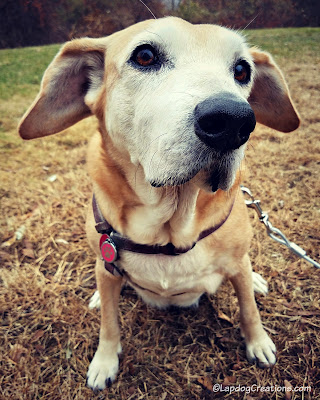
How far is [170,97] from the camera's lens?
4.08 feet

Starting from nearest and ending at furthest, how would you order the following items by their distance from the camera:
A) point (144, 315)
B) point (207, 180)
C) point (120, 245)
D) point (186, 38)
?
point (207, 180)
point (186, 38)
point (120, 245)
point (144, 315)

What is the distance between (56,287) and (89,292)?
29 centimetres

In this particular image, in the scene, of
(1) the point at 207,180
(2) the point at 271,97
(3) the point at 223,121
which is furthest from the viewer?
(2) the point at 271,97

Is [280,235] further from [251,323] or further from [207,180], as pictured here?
[207,180]

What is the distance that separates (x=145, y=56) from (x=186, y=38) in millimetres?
216

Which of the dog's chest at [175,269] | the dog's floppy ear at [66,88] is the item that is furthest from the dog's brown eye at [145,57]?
the dog's chest at [175,269]

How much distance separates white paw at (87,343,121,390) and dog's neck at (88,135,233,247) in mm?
921

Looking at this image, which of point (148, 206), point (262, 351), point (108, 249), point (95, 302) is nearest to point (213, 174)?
point (148, 206)

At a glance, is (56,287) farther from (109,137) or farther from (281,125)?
(281,125)

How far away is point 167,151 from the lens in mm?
1206

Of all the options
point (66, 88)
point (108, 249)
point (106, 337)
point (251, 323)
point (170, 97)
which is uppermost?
point (170, 97)

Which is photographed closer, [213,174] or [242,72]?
[213,174]

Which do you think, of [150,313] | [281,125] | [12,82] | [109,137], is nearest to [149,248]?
[109,137]

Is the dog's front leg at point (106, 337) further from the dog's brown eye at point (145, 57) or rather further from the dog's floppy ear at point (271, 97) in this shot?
the dog's floppy ear at point (271, 97)
